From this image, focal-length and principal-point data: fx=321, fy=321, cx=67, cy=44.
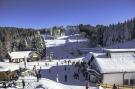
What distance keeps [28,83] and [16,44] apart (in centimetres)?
10074

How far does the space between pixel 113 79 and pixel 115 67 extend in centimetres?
181

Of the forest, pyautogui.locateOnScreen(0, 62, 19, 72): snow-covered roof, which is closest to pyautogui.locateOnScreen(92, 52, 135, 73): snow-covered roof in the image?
pyautogui.locateOnScreen(0, 62, 19, 72): snow-covered roof

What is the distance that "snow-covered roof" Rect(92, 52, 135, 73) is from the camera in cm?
Result: 4644

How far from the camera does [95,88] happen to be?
41.7 meters

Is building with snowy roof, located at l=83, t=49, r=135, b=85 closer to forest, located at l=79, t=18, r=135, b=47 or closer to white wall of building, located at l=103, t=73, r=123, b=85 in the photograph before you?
white wall of building, located at l=103, t=73, r=123, b=85

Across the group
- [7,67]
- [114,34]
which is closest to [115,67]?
[7,67]

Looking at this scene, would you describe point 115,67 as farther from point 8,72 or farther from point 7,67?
point 7,67

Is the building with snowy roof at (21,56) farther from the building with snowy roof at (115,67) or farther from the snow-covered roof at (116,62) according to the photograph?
the snow-covered roof at (116,62)

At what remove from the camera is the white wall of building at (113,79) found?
4622cm

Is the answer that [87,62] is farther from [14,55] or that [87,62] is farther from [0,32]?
[0,32]

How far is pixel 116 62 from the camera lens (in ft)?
159

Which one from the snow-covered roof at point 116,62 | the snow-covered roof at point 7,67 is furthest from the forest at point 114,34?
the snow-covered roof at point 7,67

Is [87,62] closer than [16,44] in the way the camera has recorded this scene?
Yes

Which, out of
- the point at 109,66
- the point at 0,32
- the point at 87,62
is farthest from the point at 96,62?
the point at 0,32
